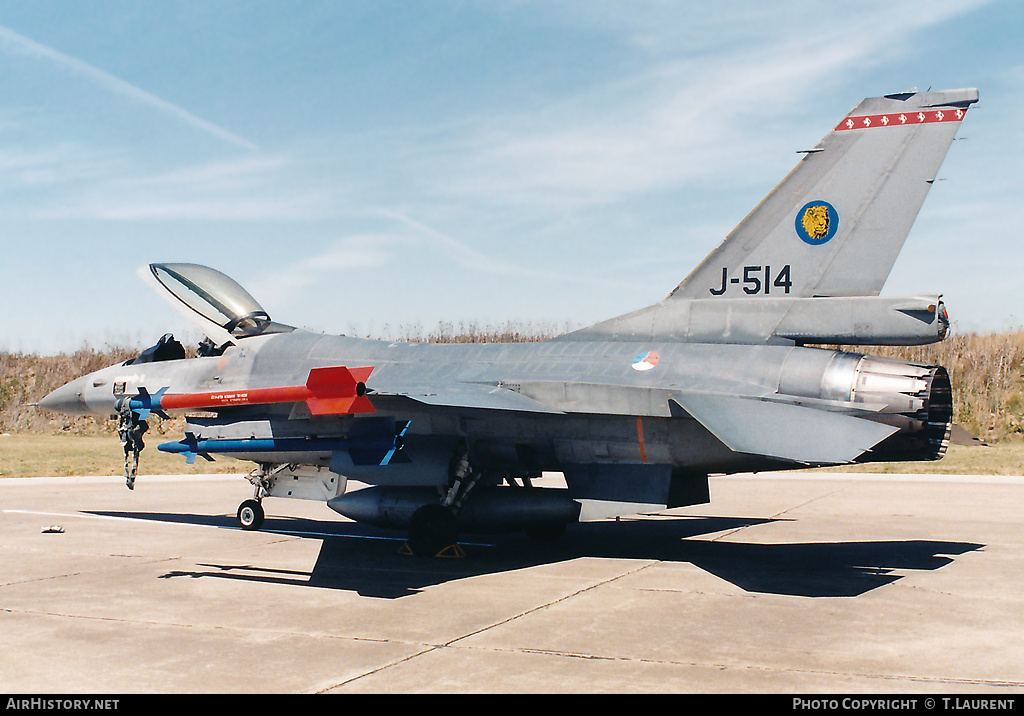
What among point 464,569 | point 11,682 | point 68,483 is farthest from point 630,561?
point 68,483

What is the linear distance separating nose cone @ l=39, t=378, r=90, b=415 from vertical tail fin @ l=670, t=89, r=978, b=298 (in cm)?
1038

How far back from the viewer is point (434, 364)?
475 inches

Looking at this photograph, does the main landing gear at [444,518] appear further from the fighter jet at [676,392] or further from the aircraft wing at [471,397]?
the aircraft wing at [471,397]

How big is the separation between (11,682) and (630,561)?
6859 mm

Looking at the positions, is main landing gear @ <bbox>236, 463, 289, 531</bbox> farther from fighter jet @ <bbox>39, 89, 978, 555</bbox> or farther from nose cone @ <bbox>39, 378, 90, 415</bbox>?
nose cone @ <bbox>39, 378, 90, 415</bbox>

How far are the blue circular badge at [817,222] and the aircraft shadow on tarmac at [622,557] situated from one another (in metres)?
3.76

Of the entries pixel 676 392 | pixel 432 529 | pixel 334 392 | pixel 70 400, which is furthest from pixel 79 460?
pixel 676 392

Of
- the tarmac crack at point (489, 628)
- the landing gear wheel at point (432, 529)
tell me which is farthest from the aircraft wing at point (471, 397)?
the tarmac crack at point (489, 628)

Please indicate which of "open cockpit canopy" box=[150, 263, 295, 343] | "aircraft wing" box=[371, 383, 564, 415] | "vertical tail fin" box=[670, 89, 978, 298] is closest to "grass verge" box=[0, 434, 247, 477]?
"open cockpit canopy" box=[150, 263, 295, 343]

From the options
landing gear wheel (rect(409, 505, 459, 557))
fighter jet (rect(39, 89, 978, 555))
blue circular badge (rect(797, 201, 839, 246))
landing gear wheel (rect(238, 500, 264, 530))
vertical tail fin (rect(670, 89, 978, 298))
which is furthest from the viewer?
landing gear wheel (rect(238, 500, 264, 530))

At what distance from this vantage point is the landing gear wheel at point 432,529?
36.5 ft

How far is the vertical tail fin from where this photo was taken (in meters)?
9.54

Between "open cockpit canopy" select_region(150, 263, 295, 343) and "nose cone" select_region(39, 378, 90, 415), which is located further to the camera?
"nose cone" select_region(39, 378, 90, 415)

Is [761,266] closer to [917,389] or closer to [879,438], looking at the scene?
[917,389]
